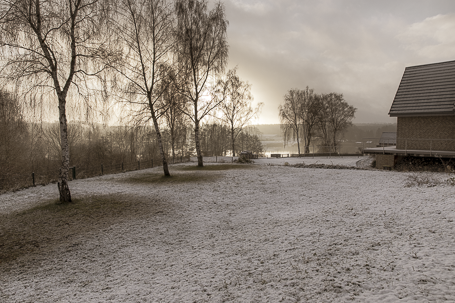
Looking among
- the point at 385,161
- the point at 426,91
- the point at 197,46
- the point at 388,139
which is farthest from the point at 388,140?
the point at 197,46

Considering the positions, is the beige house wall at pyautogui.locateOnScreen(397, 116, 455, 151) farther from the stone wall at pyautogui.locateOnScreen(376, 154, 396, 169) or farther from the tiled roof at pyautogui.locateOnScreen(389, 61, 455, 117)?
the stone wall at pyautogui.locateOnScreen(376, 154, 396, 169)

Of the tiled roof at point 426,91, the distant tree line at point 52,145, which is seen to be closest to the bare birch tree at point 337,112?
the tiled roof at point 426,91

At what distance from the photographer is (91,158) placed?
2739 centimetres

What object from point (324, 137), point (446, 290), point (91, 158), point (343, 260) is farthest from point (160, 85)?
point (324, 137)

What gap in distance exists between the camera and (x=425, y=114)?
17.6 m

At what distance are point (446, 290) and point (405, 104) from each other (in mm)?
20201

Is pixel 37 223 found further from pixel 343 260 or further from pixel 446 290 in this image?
pixel 446 290

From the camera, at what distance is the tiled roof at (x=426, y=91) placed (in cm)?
1735

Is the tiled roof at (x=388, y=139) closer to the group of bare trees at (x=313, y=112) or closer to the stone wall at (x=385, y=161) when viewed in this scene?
the group of bare trees at (x=313, y=112)

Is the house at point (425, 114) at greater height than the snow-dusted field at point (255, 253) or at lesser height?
greater

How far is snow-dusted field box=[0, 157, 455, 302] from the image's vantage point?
354 centimetres

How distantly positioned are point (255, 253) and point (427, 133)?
1950 centimetres

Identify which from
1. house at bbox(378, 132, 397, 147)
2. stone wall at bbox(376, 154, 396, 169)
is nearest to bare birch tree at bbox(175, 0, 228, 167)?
stone wall at bbox(376, 154, 396, 169)

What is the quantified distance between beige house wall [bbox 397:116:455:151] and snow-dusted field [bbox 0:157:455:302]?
1233 centimetres
